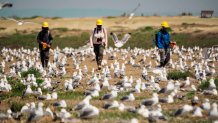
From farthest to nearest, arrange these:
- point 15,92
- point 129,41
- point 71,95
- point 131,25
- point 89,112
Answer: point 131,25, point 129,41, point 15,92, point 71,95, point 89,112

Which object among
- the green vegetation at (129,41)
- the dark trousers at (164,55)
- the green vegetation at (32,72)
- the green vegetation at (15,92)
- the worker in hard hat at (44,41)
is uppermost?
the worker in hard hat at (44,41)

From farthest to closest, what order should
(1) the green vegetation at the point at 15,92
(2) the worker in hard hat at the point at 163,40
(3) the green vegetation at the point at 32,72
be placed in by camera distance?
(2) the worker in hard hat at the point at 163,40, (3) the green vegetation at the point at 32,72, (1) the green vegetation at the point at 15,92

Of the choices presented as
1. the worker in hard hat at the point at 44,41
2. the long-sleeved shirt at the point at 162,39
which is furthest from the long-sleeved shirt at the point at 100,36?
the long-sleeved shirt at the point at 162,39

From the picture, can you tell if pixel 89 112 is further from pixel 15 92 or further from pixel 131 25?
pixel 131 25

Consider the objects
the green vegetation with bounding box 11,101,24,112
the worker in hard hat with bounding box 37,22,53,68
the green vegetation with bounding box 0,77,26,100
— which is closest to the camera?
the green vegetation with bounding box 11,101,24,112

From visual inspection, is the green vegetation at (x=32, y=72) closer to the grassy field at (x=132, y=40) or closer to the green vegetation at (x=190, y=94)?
the green vegetation at (x=190, y=94)

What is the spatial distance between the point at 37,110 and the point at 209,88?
528cm

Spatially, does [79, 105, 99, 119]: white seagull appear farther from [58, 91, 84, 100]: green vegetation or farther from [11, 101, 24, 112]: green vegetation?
[58, 91, 84, 100]: green vegetation

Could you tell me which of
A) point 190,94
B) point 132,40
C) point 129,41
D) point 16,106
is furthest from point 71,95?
point 132,40

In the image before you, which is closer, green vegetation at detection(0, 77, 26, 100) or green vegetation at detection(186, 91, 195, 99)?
green vegetation at detection(186, 91, 195, 99)

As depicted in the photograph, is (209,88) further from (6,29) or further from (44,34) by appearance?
(6,29)

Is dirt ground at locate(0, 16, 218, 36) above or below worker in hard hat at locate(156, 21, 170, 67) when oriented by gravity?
below

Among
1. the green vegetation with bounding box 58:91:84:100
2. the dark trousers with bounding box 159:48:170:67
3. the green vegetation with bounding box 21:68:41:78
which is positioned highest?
the dark trousers with bounding box 159:48:170:67

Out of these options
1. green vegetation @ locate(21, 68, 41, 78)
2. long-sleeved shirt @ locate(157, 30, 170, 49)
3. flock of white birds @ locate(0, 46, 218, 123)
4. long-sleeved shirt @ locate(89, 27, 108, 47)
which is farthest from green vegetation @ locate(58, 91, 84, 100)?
long-sleeved shirt @ locate(157, 30, 170, 49)
